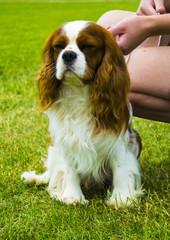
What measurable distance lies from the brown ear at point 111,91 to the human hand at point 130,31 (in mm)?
138

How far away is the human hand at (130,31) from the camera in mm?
2359

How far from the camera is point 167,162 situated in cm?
314

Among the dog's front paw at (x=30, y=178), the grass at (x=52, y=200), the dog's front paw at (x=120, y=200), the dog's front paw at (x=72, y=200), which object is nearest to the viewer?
the grass at (x=52, y=200)

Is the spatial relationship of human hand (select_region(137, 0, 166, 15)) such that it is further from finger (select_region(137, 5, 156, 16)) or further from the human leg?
the human leg

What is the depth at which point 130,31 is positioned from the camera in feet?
7.78

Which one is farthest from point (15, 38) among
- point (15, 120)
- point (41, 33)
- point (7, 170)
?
point (7, 170)

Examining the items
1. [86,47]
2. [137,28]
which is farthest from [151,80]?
[86,47]

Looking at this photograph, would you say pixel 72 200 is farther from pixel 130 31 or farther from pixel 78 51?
pixel 130 31

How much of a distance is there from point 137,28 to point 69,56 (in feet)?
1.82

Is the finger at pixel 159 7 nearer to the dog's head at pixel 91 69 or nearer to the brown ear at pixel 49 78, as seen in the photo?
the dog's head at pixel 91 69

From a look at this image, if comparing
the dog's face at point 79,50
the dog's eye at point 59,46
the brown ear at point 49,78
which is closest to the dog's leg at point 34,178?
the brown ear at point 49,78

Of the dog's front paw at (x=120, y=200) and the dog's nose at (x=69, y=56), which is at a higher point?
the dog's nose at (x=69, y=56)

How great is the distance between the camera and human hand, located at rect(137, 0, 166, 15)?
259 centimetres

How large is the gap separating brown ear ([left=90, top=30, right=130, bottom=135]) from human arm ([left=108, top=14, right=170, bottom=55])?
0.15 m
